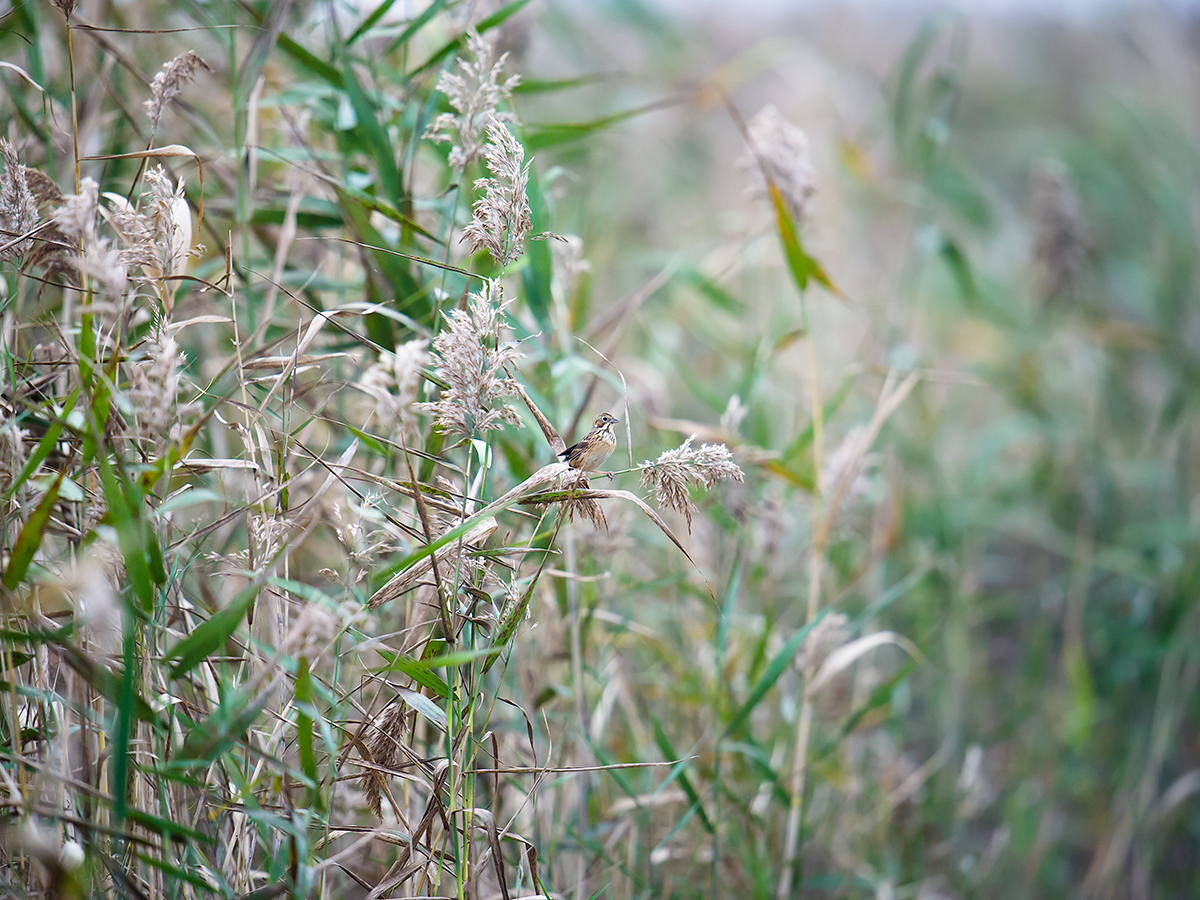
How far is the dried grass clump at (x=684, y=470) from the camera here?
639 millimetres

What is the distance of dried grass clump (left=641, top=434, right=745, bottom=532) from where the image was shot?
0.64 metres

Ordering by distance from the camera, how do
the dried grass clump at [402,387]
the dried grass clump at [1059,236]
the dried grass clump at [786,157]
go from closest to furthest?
1. the dried grass clump at [402,387]
2. the dried grass clump at [786,157]
3. the dried grass clump at [1059,236]

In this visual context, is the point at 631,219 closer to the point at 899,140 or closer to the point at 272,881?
the point at 899,140

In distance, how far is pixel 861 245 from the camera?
302 centimetres

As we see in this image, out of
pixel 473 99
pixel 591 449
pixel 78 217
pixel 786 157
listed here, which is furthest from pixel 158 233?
pixel 786 157

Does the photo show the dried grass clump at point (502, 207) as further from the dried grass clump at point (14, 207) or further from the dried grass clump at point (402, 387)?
the dried grass clump at point (14, 207)

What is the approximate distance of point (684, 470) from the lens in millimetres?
653

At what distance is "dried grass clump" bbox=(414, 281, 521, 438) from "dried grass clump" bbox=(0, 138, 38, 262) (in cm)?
47

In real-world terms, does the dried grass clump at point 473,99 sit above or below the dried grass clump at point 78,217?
above

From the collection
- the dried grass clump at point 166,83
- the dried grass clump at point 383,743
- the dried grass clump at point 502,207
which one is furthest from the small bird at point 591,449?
the dried grass clump at point 166,83

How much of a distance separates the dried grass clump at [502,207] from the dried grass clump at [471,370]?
0.04 meters

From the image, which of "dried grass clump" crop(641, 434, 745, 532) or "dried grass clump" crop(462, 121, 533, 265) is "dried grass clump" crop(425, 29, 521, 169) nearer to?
"dried grass clump" crop(462, 121, 533, 265)

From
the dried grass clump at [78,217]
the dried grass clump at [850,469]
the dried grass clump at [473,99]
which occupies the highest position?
the dried grass clump at [473,99]

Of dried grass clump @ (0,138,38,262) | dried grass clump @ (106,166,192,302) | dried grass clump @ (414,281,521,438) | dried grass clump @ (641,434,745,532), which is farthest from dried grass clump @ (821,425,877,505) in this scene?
dried grass clump @ (0,138,38,262)
